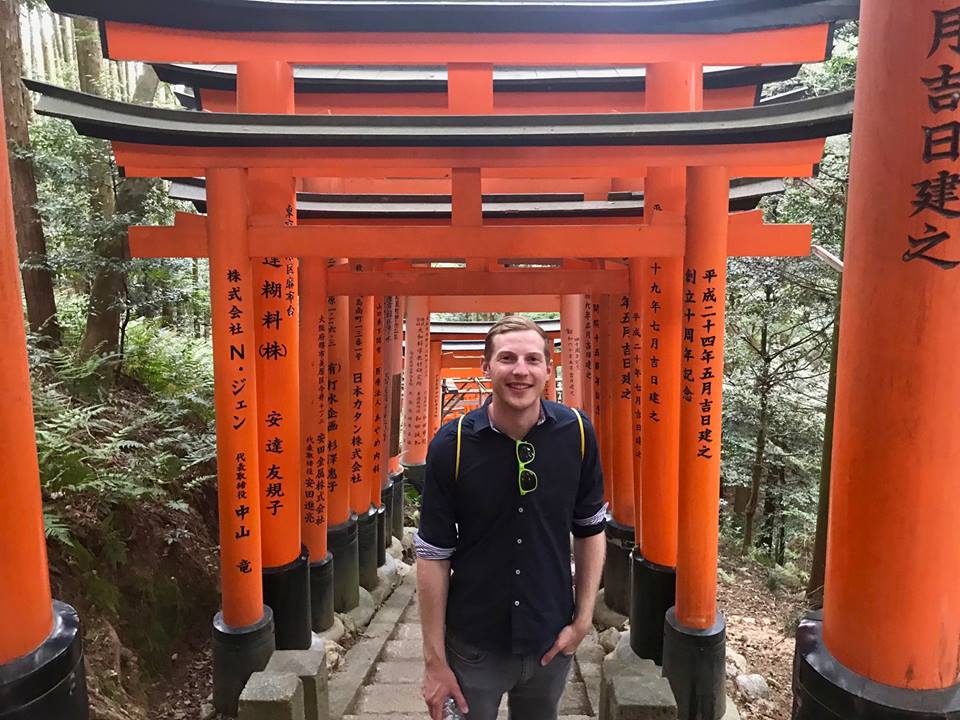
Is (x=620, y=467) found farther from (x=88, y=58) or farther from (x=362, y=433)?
(x=88, y=58)

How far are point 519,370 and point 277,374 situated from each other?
3.08 metres

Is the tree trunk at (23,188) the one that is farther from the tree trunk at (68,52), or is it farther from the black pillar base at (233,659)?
the tree trunk at (68,52)

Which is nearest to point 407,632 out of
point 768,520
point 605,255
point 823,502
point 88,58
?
point 823,502

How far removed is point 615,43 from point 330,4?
1.81m

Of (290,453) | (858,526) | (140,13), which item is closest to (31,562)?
(290,453)

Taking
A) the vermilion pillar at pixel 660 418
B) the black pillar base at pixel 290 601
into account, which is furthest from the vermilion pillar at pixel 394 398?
the vermilion pillar at pixel 660 418

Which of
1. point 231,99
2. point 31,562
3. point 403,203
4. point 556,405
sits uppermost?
point 231,99

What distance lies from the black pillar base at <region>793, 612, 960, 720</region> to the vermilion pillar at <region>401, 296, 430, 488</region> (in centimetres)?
1048

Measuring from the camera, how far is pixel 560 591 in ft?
7.75

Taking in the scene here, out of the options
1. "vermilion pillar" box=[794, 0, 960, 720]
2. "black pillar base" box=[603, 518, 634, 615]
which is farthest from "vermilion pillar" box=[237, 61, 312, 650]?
"vermilion pillar" box=[794, 0, 960, 720]

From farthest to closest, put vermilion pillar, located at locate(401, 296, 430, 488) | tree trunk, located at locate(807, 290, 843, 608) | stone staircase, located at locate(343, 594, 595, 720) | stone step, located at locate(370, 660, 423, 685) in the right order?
1. vermilion pillar, located at locate(401, 296, 430, 488)
2. tree trunk, located at locate(807, 290, 843, 608)
3. stone step, located at locate(370, 660, 423, 685)
4. stone staircase, located at locate(343, 594, 595, 720)

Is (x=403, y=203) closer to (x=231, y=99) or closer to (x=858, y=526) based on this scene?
(x=231, y=99)

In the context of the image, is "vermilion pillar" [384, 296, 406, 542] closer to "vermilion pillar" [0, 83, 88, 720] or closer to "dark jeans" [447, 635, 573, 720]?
"vermilion pillar" [0, 83, 88, 720]

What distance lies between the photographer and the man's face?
2.12 meters
